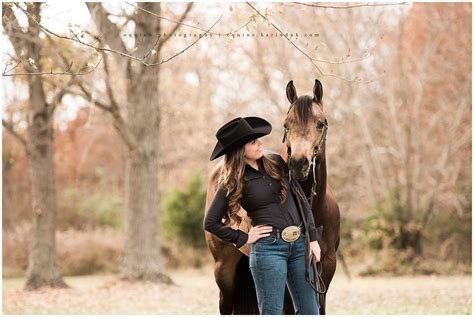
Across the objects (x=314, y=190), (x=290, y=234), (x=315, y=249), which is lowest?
(x=315, y=249)

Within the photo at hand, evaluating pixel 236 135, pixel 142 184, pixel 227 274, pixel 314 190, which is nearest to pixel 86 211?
pixel 142 184

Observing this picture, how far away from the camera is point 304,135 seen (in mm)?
5008

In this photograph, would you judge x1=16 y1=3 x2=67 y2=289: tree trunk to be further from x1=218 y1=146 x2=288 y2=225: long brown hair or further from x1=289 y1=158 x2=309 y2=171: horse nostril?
x1=289 y1=158 x2=309 y2=171: horse nostril

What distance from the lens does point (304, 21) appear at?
19.9 meters

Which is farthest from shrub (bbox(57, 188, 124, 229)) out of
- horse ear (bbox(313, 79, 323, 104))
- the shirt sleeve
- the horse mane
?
the shirt sleeve

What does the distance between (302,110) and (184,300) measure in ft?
22.9

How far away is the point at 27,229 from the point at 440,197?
1113 centimetres

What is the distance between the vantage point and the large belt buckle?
182 inches

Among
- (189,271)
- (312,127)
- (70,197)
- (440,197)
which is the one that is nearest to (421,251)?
(440,197)

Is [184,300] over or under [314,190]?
under

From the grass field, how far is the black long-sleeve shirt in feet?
15.9

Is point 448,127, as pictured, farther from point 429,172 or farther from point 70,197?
point 70,197

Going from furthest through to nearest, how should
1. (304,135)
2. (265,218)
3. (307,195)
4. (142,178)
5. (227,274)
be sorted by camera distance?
(142,178)
(227,274)
(307,195)
(304,135)
(265,218)

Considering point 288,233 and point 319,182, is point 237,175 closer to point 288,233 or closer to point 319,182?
point 288,233
